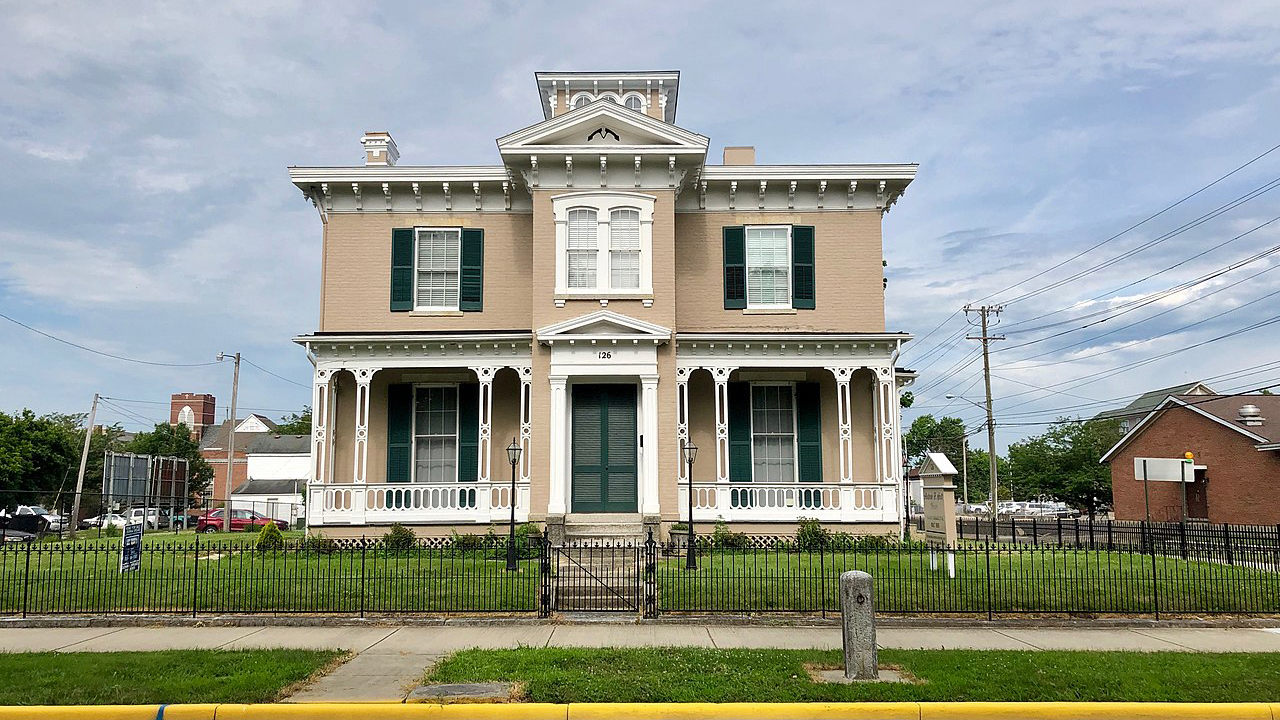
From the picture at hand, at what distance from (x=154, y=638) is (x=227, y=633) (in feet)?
2.94

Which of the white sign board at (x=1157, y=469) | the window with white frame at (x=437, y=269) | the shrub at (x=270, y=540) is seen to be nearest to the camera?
the shrub at (x=270, y=540)

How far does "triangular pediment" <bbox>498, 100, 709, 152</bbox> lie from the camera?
859 inches

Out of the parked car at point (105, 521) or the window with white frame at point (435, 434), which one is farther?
the parked car at point (105, 521)

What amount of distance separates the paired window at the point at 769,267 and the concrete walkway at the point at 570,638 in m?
11.5

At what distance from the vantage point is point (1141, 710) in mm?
8812

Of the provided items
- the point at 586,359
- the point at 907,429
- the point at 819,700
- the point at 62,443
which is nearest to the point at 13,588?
the point at 586,359

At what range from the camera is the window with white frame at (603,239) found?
22.0m

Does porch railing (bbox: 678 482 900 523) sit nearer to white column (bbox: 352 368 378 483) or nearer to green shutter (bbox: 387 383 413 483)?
green shutter (bbox: 387 383 413 483)

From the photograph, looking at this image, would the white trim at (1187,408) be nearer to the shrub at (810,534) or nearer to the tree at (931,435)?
→ the shrub at (810,534)

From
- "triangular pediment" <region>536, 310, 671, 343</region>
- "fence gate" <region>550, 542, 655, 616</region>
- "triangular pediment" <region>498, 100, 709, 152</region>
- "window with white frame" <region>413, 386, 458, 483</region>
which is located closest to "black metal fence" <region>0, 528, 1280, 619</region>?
"fence gate" <region>550, 542, 655, 616</region>

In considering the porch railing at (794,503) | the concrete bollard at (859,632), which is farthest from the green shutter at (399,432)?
the concrete bollard at (859,632)

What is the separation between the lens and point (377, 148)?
994 inches

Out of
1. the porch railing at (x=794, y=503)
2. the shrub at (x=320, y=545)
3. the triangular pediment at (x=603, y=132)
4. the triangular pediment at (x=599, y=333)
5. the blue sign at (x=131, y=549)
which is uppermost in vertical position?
the triangular pediment at (x=603, y=132)

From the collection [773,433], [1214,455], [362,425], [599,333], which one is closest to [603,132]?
[599,333]
